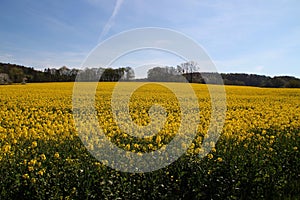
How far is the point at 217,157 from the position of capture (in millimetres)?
5957

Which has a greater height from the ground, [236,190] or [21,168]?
[21,168]

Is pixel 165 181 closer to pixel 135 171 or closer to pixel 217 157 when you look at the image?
pixel 135 171

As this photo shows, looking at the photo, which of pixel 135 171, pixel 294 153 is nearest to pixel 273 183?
pixel 294 153

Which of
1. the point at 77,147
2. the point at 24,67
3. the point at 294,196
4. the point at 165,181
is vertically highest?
the point at 24,67

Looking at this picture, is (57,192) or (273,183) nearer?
(57,192)

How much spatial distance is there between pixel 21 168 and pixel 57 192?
2.96 feet

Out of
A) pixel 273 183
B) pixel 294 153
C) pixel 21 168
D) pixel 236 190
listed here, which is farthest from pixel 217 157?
pixel 21 168

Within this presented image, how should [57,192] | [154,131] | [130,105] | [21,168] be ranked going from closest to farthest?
[57,192]
[21,168]
[154,131]
[130,105]

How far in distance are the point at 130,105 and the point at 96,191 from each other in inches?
402

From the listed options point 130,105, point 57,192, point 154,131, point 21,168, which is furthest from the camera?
point 130,105

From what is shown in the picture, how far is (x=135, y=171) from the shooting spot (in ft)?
17.4

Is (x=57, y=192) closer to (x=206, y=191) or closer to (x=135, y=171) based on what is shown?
(x=135, y=171)

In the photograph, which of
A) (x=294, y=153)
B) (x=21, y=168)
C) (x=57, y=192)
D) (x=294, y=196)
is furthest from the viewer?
(x=294, y=153)

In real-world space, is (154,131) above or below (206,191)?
above
